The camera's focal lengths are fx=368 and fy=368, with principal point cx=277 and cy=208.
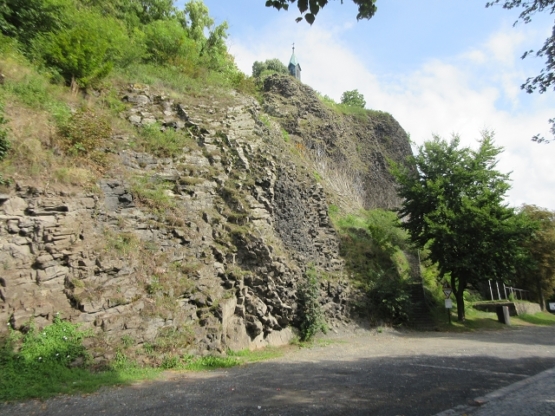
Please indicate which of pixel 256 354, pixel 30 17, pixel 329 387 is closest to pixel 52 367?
pixel 329 387

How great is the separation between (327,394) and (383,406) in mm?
1112

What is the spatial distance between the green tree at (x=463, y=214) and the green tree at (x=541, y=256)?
10.3 meters

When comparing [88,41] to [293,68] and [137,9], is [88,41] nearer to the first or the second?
[137,9]

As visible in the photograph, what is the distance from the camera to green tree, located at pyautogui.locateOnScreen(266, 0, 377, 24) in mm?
4508

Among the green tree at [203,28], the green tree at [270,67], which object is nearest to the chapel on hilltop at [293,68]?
the green tree at [270,67]

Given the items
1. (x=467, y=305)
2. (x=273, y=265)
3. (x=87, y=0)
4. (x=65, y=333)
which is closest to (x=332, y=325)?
(x=273, y=265)

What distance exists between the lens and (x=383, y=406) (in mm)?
5871

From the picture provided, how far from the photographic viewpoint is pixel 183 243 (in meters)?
11.4

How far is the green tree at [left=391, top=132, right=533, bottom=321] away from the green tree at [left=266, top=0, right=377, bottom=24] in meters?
17.1

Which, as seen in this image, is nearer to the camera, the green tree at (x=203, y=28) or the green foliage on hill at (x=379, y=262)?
the green foliage on hill at (x=379, y=262)

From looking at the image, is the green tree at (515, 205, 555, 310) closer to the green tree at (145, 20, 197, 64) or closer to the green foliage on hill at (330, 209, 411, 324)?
the green foliage on hill at (330, 209, 411, 324)

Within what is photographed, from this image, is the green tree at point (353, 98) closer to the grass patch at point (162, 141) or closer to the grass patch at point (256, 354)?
the grass patch at point (162, 141)

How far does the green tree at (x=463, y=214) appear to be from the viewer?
1948cm

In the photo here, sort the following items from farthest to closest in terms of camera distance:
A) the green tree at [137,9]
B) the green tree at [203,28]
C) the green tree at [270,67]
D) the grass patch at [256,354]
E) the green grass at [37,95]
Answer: the green tree at [270,67], the green tree at [203,28], the green tree at [137,9], the green grass at [37,95], the grass patch at [256,354]
